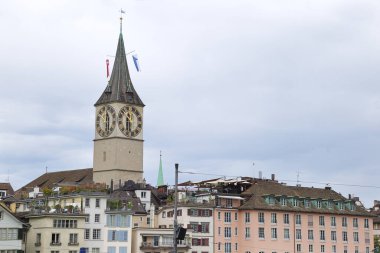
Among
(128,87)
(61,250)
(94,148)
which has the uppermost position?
(128,87)

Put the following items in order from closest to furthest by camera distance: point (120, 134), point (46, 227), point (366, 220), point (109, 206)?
point (46, 227), point (109, 206), point (366, 220), point (120, 134)

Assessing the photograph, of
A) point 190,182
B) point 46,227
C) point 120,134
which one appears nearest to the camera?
point 46,227

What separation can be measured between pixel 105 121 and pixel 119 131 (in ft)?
17.5

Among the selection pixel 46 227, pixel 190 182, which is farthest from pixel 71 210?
pixel 190 182

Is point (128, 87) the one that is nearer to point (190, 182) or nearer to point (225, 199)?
point (190, 182)

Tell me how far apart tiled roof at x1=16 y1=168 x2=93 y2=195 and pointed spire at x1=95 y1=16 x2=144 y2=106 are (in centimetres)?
1605

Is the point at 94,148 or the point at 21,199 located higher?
the point at 94,148

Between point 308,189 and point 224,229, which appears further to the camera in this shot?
point 308,189

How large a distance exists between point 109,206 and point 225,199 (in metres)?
22.1

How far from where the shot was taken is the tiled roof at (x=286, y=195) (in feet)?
460

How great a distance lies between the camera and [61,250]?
384 feet

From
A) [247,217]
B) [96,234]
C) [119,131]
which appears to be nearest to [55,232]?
[96,234]

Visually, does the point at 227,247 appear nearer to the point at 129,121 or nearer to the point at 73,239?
the point at 73,239

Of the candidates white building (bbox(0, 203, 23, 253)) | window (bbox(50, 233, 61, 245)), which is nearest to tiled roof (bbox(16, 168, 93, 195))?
window (bbox(50, 233, 61, 245))
